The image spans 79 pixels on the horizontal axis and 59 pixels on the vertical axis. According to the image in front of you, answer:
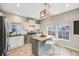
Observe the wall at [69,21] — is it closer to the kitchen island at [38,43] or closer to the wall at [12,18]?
the kitchen island at [38,43]

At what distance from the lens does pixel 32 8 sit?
226 centimetres

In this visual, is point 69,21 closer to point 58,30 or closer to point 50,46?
point 58,30

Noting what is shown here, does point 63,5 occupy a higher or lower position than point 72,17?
higher

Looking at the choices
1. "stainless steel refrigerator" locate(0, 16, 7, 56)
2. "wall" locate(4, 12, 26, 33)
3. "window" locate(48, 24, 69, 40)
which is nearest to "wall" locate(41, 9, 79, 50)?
"window" locate(48, 24, 69, 40)

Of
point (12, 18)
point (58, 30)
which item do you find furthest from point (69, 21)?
point (12, 18)

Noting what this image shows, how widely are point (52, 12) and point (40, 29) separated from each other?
450mm

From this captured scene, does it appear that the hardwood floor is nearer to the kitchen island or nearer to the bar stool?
the kitchen island

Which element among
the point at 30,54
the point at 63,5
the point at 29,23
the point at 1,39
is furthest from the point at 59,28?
the point at 1,39

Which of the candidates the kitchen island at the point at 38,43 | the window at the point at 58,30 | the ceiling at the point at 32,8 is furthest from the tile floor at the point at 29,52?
the ceiling at the point at 32,8

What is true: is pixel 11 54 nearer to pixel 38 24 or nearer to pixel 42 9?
pixel 38 24

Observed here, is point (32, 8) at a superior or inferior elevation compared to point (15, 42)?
superior

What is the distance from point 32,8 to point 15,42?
2.69 feet

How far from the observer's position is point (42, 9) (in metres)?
2.28

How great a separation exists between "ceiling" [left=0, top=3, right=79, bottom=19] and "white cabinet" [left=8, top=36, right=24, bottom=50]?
522 millimetres
